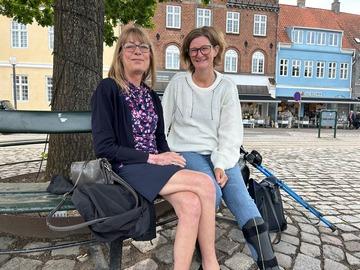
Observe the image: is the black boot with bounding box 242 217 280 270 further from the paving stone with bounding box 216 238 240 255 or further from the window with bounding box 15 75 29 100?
the window with bounding box 15 75 29 100

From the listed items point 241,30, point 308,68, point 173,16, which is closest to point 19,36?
point 173,16

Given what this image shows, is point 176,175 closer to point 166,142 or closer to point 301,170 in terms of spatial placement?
point 166,142

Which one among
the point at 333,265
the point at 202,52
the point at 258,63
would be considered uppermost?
the point at 258,63

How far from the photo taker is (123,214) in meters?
2.29

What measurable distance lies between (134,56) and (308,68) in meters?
36.4

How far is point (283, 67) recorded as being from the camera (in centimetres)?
3556

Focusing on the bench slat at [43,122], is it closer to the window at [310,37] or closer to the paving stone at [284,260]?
the paving stone at [284,260]

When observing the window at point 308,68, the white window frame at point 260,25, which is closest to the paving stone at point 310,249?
the white window frame at point 260,25

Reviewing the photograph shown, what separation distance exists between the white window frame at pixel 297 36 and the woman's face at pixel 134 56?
35872mm

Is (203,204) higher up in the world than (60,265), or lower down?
higher up

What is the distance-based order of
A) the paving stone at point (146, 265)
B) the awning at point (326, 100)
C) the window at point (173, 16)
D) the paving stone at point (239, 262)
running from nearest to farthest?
the paving stone at point (146, 265) < the paving stone at point (239, 262) < the window at point (173, 16) < the awning at point (326, 100)

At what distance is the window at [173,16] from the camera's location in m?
32.7

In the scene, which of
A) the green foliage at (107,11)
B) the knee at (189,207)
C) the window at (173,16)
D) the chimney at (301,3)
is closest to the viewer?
the knee at (189,207)

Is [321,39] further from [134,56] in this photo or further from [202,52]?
[134,56]
